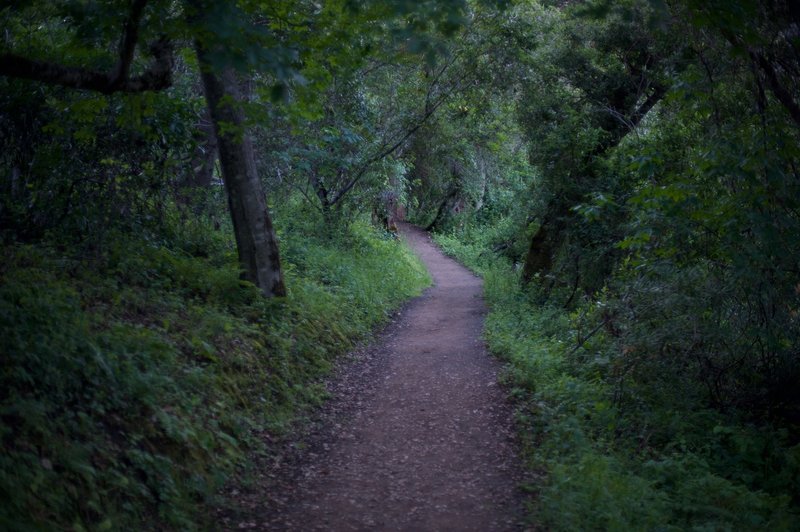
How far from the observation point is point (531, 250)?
664 inches

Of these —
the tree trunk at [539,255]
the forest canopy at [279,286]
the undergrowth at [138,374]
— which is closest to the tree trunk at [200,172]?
the forest canopy at [279,286]

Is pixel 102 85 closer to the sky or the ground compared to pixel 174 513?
closer to the sky

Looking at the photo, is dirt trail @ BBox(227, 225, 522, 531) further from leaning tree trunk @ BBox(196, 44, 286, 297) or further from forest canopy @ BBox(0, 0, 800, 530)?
leaning tree trunk @ BBox(196, 44, 286, 297)

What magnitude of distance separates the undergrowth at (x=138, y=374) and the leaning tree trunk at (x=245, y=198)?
0.33 m

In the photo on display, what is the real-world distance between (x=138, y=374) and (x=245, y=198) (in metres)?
4.15

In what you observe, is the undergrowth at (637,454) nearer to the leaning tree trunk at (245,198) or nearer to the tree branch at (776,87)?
the tree branch at (776,87)

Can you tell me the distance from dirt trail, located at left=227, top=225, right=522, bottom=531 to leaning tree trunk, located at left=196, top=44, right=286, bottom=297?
1.90 metres

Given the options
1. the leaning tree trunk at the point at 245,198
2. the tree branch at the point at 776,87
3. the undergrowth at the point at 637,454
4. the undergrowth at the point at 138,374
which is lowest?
the undergrowth at the point at 637,454

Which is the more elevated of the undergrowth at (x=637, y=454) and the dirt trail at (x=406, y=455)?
the undergrowth at (x=637, y=454)

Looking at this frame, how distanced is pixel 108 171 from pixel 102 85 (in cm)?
367

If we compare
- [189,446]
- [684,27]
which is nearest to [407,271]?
[684,27]

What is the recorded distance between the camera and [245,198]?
9281 millimetres

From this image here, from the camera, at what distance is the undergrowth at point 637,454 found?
507 cm

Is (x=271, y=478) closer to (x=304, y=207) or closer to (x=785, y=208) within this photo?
(x=785, y=208)
